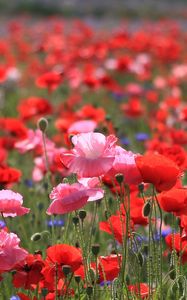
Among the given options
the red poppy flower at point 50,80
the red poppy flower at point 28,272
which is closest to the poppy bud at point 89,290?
the red poppy flower at point 28,272

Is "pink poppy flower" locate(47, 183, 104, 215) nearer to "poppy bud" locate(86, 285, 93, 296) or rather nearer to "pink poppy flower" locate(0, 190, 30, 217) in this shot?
"pink poppy flower" locate(0, 190, 30, 217)

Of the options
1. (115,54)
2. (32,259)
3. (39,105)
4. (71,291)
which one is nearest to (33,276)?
(32,259)

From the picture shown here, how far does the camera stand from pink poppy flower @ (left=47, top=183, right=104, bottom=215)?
162 centimetres

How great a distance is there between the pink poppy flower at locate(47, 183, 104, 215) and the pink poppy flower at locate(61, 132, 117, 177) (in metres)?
0.04

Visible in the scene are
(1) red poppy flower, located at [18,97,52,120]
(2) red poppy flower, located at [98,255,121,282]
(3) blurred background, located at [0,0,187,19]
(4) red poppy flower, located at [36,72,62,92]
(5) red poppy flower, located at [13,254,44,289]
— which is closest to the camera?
(5) red poppy flower, located at [13,254,44,289]

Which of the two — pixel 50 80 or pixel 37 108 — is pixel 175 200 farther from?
pixel 50 80

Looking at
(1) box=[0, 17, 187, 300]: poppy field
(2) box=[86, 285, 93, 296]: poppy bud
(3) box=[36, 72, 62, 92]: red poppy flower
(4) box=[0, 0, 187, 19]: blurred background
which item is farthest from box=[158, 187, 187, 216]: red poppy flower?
(4) box=[0, 0, 187, 19]: blurred background

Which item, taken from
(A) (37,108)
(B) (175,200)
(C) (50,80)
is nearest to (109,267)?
(B) (175,200)

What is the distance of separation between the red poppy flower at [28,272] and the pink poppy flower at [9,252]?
10 cm

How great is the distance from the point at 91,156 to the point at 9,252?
27 cm

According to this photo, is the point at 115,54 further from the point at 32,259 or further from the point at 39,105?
the point at 32,259

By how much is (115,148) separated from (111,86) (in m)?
2.75

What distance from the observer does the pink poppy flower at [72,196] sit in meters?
1.62

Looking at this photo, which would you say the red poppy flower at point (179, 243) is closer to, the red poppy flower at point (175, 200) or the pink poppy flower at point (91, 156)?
the red poppy flower at point (175, 200)
